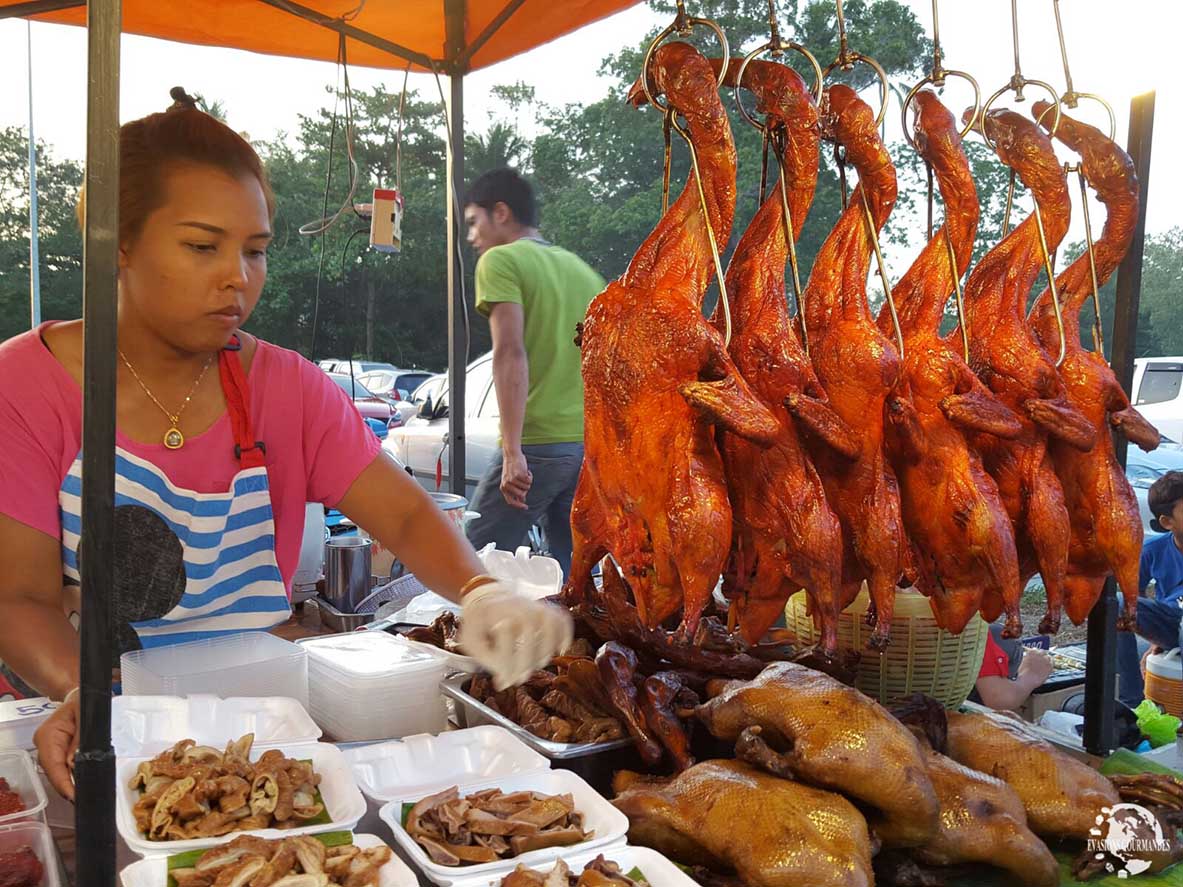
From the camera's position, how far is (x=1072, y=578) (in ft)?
6.67

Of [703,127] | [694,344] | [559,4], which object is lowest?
[694,344]

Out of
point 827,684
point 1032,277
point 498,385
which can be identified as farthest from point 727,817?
point 498,385

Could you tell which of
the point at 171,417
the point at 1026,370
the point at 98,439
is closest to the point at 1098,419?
the point at 1026,370

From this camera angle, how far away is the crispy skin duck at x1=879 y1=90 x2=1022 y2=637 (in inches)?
67.8

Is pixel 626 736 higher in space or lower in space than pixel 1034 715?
higher

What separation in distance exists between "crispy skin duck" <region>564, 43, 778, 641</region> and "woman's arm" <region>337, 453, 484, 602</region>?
0.72m

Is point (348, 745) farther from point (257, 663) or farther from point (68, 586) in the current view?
point (68, 586)

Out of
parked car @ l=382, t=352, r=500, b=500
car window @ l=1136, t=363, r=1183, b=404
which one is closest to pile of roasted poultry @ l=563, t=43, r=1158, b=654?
car window @ l=1136, t=363, r=1183, b=404

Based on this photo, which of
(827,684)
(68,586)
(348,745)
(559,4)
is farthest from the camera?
(559,4)

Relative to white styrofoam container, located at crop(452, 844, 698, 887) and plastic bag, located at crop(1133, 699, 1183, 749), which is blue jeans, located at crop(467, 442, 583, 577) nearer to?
plastic bag, located at crop(1133, 699, 1183, 749)

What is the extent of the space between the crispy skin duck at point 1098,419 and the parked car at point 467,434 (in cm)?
656

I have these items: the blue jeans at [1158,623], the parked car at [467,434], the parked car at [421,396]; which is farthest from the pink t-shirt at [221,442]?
the parked car at [421,396]

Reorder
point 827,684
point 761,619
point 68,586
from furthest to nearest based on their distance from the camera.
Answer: point 68,586
point 761,619
point 827,684

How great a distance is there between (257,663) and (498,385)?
2819 mm
